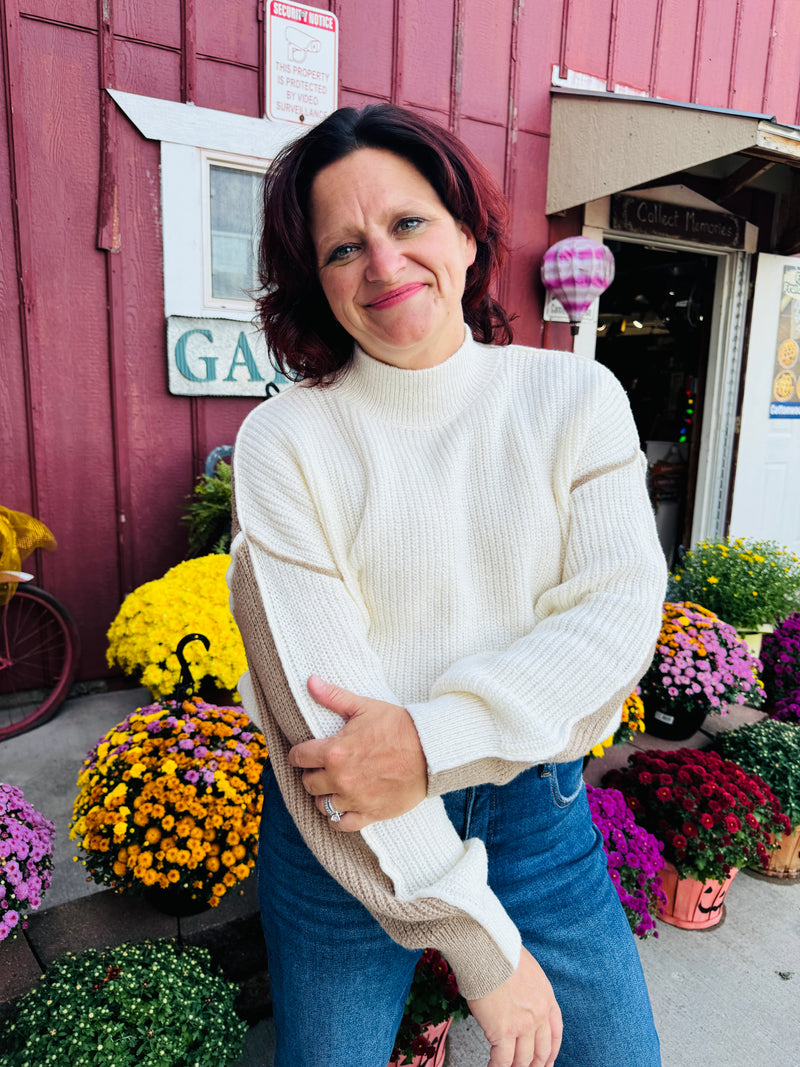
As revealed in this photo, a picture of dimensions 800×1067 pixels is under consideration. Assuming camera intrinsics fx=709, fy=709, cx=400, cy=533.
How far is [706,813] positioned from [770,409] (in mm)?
4144

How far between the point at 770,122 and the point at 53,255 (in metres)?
3.49

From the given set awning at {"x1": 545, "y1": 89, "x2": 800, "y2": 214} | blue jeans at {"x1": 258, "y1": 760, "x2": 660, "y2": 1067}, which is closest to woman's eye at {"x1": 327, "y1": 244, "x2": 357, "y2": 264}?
blue jeans at {"x1": 258, "y1": 760, "x2": 660, "y2": 1067}

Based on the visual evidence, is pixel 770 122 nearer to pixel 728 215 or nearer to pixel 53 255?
pixel 728 215

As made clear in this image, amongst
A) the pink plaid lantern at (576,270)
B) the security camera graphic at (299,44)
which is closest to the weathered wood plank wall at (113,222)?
the security camera graphic at (299,44)

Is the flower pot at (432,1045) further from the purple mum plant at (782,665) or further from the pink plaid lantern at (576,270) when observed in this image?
the pink plaid lantern at (576,270)

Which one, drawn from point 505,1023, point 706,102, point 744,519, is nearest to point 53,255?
point 505,1023

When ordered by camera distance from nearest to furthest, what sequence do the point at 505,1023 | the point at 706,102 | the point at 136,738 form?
the point at 505,1023
the point at 136,738
the point at 706,102

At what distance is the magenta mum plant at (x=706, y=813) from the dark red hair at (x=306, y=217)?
5.50 feet

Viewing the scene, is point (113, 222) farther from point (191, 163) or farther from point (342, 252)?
point (342, 252)

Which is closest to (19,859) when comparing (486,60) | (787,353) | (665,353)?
(486,60)

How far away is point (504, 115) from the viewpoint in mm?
4102

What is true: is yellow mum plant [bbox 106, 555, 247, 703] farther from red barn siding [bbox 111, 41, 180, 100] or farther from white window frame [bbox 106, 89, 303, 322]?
red barn siding [bbox 111, 41, 180, 100]

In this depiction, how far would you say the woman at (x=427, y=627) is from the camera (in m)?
0.91

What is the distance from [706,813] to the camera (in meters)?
2.18
